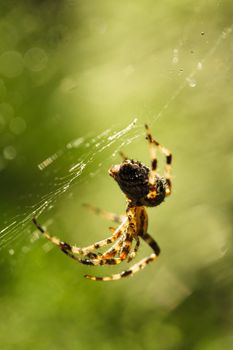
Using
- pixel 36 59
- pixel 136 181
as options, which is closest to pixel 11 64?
pixel 36 59

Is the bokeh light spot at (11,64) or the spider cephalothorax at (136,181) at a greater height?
the bokeh light spot at (11,64)

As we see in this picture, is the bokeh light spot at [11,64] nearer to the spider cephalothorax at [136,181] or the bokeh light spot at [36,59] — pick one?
the bokeh light spot at [36,59]

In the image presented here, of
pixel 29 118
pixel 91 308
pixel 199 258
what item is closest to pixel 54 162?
pixel 29 118

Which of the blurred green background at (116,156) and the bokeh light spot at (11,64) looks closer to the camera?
the blurred green background at (116,156)

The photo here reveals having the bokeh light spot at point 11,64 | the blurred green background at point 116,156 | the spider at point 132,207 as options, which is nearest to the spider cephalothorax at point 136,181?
the spider at point 132,207

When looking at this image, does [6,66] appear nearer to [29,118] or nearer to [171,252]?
[29,118]

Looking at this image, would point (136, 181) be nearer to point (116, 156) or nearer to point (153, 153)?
point (153, 153)
